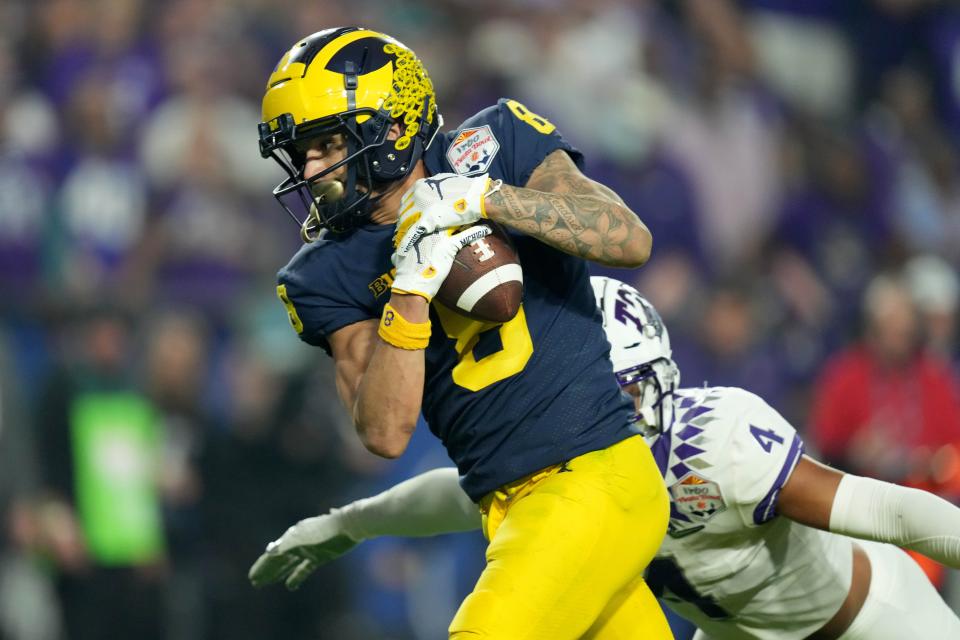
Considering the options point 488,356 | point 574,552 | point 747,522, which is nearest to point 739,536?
point 747,522

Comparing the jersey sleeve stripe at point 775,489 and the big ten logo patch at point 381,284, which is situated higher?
the big ten logo patch at point 381,284

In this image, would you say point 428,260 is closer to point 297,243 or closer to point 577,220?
point 577,220

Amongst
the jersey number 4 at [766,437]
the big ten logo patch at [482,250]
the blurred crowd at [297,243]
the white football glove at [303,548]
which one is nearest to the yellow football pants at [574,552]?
the jersey number 4 at [766,437]

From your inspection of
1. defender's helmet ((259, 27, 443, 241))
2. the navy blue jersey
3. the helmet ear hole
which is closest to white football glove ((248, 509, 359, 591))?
the navy blue jersey

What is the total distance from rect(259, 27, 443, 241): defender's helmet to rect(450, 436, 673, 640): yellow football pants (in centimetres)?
72

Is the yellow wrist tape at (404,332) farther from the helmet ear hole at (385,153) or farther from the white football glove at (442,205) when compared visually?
the helmet ear hole at (385,153)

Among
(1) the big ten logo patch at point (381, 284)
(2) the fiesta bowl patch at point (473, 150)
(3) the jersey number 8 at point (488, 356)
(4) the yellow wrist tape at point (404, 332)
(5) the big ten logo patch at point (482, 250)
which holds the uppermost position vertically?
(2) the fiesta bowl patch at point (473, 150)

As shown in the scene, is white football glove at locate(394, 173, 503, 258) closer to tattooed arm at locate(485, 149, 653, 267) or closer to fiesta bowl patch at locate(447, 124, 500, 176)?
tattooed arm at locate(485, 149, 653, 267)

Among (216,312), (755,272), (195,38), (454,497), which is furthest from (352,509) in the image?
(195,38)

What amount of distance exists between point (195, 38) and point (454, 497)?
4.10m

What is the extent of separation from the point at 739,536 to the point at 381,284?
105 centimetres

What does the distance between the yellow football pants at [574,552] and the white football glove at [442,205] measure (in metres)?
0.56

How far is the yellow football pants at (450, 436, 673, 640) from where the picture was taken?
2.62 m

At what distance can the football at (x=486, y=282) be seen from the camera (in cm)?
271
